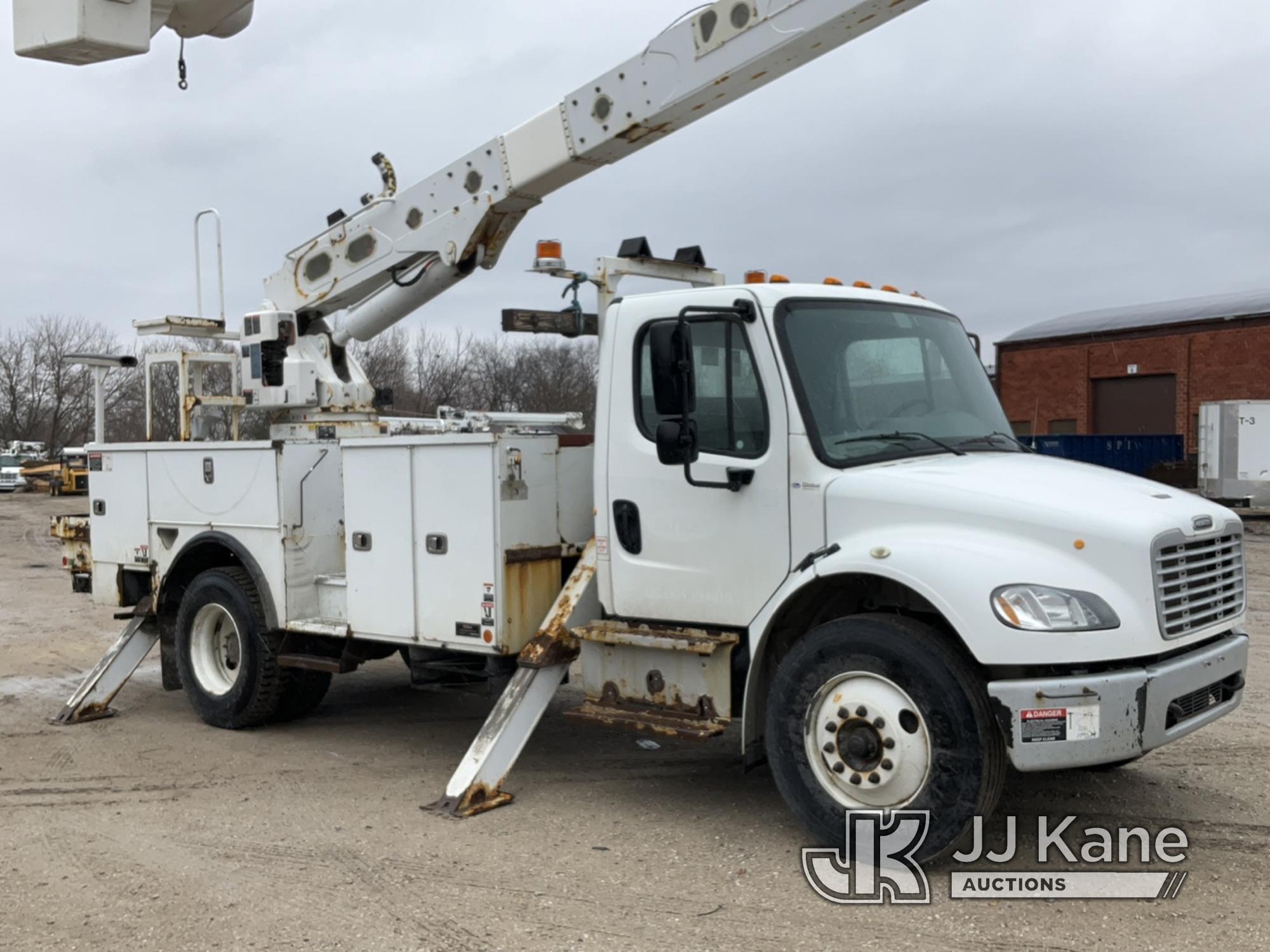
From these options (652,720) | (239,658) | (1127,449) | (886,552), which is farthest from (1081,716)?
(1127,449)

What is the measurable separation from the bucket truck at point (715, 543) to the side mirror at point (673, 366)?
1 cm

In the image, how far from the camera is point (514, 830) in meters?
5.95

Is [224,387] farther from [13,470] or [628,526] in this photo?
[13,470]

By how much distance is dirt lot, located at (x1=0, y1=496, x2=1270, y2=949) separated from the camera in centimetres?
467

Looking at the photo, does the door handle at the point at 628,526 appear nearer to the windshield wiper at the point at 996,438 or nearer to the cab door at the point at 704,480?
the cab door at the point at 704,480

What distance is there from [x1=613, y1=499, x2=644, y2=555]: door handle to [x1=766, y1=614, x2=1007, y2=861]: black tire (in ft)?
3.44

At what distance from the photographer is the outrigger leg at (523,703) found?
6281 millimetres

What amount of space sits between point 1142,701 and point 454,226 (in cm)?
521

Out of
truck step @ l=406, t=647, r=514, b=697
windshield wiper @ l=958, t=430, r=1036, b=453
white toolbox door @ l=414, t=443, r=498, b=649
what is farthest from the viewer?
truck step @ l=406, t=647, r=514, b=697

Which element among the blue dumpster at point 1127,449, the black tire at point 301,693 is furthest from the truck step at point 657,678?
the blue dumpster at point 1127,449

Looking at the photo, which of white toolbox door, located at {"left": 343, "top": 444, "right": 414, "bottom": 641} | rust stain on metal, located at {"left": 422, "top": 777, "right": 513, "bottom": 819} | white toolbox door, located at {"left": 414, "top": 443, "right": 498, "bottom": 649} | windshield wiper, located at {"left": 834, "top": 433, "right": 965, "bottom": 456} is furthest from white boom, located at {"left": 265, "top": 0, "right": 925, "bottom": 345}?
rust stain on metal, located at {"left": 422, "top": 777, "right": 513, "bottom": 819}

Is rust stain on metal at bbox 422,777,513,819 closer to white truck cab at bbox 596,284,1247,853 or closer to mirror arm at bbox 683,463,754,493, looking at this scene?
white truck cab at bbox 596,284,1247,853

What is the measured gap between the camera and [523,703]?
6.43 meters

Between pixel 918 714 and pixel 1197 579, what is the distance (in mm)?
1314
